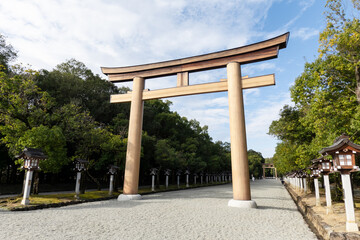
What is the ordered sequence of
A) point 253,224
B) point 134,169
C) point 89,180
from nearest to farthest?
1. point 253,224
2. point 134,169
3. point 89,180

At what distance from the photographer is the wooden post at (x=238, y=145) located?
9.61 meters

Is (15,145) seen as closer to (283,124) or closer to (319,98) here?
(319,98)

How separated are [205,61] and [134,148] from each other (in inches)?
255

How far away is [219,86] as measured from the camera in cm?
1143

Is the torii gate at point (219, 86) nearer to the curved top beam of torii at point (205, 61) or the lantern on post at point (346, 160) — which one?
the curved top beam of torii at point (205, 61)

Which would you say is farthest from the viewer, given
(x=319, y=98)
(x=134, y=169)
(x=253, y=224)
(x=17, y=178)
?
(x=17, y=178)

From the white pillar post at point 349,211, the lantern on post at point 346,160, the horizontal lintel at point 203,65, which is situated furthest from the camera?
the horizontal lintel at point 203,65

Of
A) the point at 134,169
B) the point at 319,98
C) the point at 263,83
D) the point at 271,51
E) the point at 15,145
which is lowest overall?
→ the point at 134,169

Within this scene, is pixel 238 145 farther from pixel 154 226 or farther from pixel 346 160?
pixel 154 226

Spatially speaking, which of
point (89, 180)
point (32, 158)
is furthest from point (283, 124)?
point (89, 180)

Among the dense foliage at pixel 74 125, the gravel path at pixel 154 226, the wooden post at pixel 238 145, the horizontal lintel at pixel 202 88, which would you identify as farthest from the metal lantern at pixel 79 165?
the wooden post at pixel 238 145

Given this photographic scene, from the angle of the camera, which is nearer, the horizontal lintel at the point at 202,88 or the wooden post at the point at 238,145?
the wooden post at the point at 238,145

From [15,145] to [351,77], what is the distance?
16.1 metres

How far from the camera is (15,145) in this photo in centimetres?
1050
